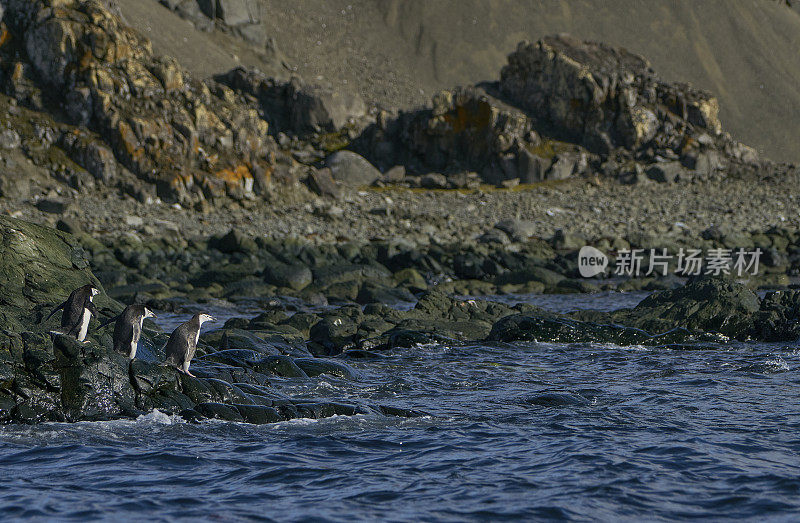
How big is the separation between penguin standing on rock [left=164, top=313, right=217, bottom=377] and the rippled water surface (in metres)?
1.48

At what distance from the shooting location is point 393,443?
10.2 meters

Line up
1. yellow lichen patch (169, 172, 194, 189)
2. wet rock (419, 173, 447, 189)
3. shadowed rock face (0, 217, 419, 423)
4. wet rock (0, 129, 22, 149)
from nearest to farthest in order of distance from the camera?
shadowed rock face (0, 217, 419, 423), yellow lichen patch (169, 172, 194, 189), wet rock (0, 129, 22, 149), wet rock (419, 173, 447, 189)

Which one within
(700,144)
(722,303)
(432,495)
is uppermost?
(700,144)

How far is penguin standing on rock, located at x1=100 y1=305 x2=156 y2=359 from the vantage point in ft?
39.1

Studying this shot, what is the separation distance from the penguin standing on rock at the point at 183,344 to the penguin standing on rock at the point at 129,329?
492 mm

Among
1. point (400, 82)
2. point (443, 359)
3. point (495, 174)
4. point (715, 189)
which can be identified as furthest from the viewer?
point (400, 82)

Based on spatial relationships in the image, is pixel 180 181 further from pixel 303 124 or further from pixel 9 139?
pixel 303 124

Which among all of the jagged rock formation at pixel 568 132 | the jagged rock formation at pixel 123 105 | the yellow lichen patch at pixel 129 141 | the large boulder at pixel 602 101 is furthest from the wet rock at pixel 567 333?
the large boulder at pixel 602 101

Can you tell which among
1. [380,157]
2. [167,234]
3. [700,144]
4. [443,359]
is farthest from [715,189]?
[443,359]

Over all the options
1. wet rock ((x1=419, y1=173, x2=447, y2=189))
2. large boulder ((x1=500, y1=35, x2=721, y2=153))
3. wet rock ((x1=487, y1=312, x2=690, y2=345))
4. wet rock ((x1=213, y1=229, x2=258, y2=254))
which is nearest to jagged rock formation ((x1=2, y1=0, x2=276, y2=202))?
wet rock ((x1=419, y1=173, x2=447, y2=189))

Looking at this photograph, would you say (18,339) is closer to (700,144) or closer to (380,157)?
(380,157)

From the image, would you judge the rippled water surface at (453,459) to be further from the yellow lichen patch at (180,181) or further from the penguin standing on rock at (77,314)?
the yellow lichen patch at (180,181)

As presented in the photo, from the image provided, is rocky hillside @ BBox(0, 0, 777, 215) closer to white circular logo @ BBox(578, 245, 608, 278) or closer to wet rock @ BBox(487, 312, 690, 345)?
white circular logo @ BBox(578, 245, 608, 278)

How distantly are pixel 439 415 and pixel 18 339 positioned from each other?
557cm
